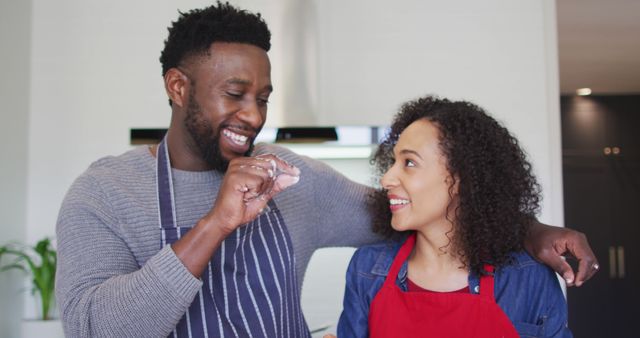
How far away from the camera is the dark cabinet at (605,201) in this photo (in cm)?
500

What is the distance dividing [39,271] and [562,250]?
2.15 meters

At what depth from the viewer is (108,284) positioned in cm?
88

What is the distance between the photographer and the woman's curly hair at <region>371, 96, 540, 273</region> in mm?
1252

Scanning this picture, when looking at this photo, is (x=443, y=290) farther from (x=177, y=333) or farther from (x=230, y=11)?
(x=230, y=11)

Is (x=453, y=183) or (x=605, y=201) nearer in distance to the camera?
(x=453, y=183)

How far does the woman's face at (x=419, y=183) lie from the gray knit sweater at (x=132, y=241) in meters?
0.21

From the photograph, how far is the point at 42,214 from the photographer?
271 centimetres

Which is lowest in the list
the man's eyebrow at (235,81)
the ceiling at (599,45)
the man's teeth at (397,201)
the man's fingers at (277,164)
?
the man's teeth at (397,201)

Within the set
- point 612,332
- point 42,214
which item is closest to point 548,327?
point 42,214

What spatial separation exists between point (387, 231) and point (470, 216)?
0.21m

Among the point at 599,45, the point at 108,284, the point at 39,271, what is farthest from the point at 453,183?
the point at 599,45

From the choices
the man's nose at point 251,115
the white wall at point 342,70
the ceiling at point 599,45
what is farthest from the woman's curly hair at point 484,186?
the ceiling at point 599,45

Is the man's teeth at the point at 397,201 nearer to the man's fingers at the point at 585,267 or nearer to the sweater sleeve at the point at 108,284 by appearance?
the man's fingers at the point at 585,267

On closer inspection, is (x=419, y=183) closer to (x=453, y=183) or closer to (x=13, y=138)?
(x=453, y=183)
